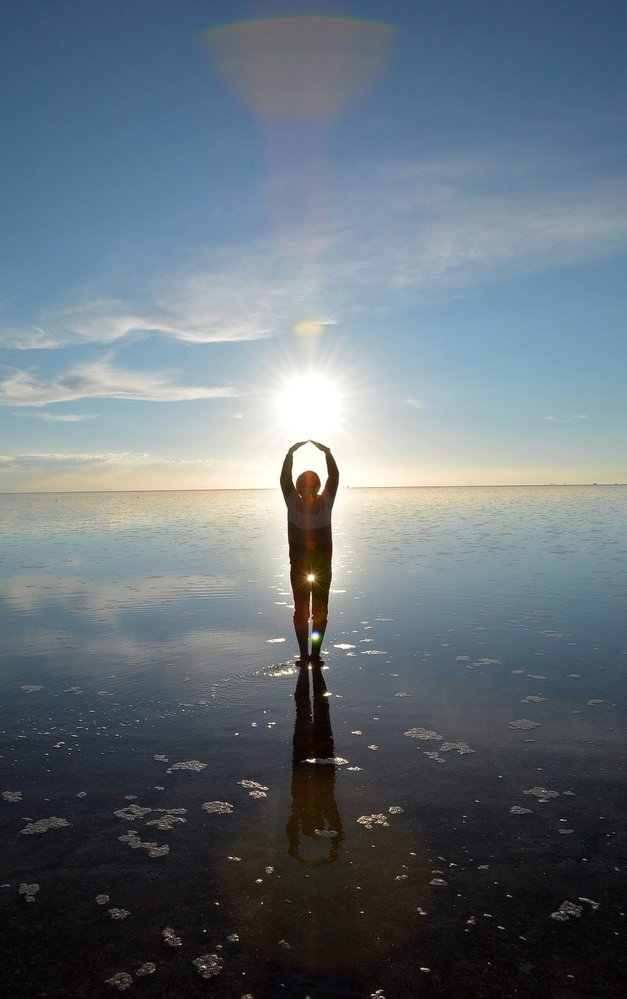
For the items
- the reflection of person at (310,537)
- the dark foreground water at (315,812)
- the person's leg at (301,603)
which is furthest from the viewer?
the reflection of person at (310,537)

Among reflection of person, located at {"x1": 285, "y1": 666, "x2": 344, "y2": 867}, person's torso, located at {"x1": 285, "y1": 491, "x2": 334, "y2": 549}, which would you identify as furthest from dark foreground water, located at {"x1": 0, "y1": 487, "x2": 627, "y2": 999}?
person's torso, located at {"x1": 285, "y1": 491, "x2": 334, "y2": 549}

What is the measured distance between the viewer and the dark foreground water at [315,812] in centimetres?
369

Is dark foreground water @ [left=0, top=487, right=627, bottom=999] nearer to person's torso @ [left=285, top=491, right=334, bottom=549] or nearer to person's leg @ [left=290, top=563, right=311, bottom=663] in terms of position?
person's leg @ [left=290, top=563, right=311, bottom=663]

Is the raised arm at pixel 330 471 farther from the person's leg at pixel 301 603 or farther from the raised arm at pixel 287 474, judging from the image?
the person's leg at pixel 301 603

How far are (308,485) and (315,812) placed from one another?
6.27 meters

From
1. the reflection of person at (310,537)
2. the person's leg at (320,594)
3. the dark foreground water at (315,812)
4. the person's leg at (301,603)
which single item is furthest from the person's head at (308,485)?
the dark foreground water at (315,812)

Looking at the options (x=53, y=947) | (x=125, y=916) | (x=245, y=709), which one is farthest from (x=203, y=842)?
(x=245, y=709)

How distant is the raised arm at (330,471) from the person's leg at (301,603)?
1.47 m

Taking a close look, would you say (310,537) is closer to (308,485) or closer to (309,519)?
(309,519)

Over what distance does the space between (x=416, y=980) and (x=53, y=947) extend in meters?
2.10

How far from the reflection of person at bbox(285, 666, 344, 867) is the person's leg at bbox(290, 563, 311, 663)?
2171 millimetres

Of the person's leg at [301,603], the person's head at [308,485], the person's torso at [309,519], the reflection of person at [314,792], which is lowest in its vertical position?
the reflection of person at [314,792]

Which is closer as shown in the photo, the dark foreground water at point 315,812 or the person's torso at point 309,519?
the dark foreground water at point 315,812

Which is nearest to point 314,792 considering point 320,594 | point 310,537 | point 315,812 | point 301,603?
point 315,812
